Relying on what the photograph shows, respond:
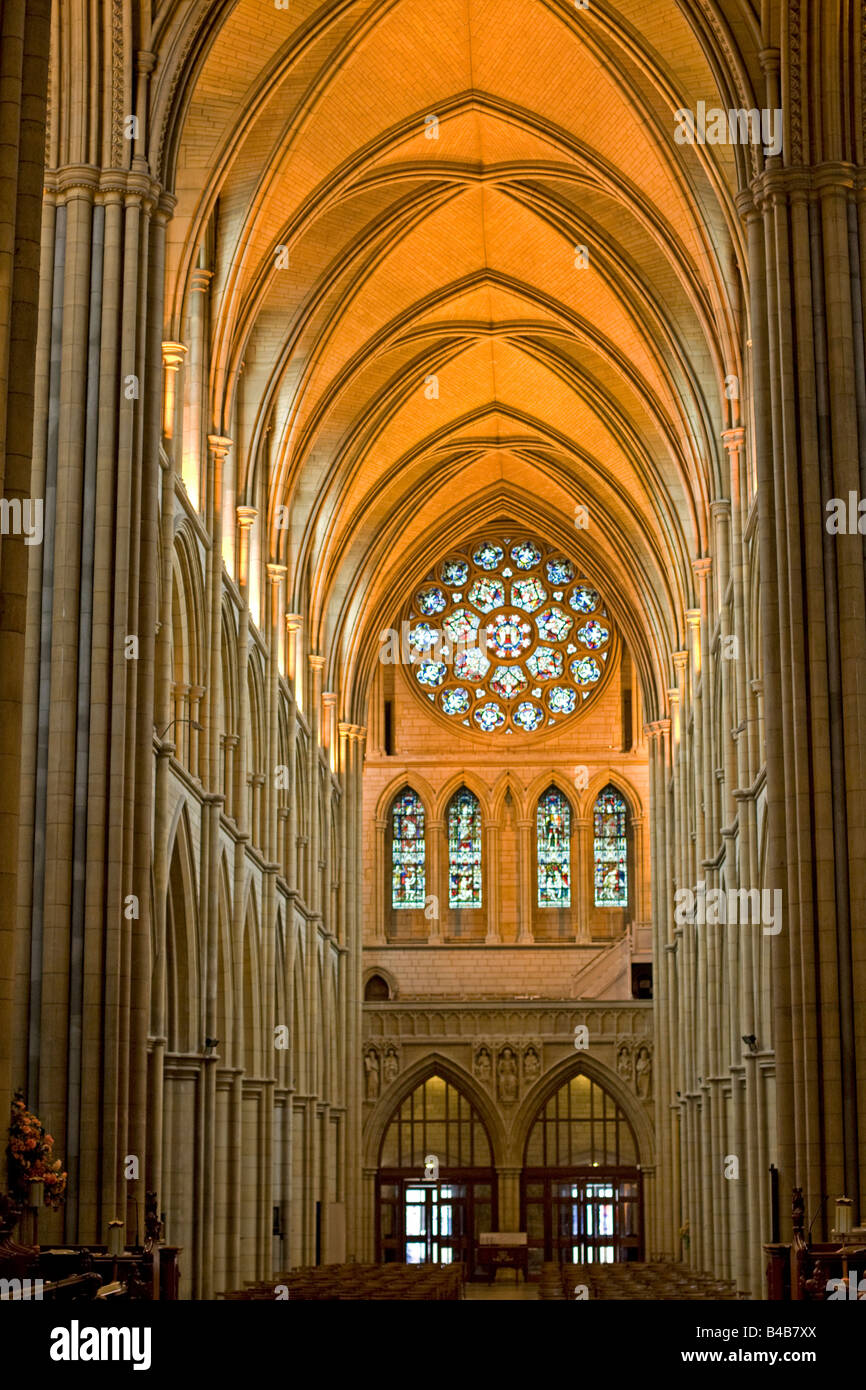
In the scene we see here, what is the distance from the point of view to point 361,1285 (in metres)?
22.1

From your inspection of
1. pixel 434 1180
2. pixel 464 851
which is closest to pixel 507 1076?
pixel 434 1180

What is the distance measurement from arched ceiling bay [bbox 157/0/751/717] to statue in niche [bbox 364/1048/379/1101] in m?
8.48

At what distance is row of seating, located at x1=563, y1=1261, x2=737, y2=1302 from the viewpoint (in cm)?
2025

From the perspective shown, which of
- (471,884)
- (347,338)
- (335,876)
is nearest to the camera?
(347,338)

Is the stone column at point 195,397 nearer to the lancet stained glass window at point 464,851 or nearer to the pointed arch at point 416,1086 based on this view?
the pointed arch at point 416,1086

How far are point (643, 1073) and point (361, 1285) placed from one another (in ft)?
77.5

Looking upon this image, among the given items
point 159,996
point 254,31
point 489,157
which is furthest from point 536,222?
point 159,996

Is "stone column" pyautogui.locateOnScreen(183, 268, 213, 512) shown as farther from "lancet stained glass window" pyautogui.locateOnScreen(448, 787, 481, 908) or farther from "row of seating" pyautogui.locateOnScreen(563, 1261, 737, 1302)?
"lancet stained glass window" pyautogui.locateOnScreen(448, 787, 481, 908)

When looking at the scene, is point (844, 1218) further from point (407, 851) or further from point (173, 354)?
point (407, 851)

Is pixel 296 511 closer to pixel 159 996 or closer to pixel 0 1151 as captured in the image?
pixel 159 996

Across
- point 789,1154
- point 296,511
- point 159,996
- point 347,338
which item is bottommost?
point 789,1154

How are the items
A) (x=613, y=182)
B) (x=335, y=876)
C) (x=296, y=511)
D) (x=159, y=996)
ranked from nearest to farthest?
(x=159, y=996) → (x=613, y=182) → (x=296, y=511) → (x=335, y=876)

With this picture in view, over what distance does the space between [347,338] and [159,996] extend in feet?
51.9

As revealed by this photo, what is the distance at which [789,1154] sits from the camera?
18078 mm
